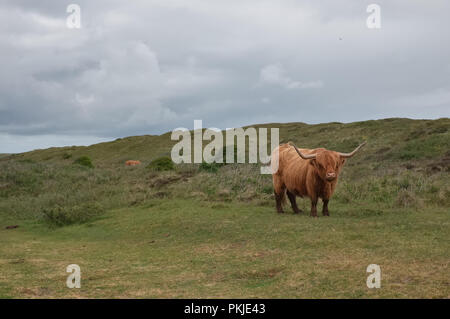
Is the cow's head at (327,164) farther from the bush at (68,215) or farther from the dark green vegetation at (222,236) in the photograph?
the bush at (68,215)

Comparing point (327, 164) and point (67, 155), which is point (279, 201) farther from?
point (67, 155)

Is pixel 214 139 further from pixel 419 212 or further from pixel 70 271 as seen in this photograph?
pixel 70 271

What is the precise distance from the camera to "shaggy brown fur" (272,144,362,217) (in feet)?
38.3

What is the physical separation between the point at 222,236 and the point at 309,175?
2933 mm

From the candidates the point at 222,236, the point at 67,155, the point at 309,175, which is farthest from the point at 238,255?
the point at 67,155

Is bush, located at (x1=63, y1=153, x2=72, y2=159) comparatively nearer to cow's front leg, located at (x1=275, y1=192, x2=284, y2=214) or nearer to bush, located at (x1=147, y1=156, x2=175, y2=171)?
bush, located at (x1=147, y1=156, x2=175, y2=171)

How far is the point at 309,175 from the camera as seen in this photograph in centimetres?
1233

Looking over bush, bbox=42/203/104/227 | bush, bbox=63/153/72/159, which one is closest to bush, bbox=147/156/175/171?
bush, bbox=42/203/104/227

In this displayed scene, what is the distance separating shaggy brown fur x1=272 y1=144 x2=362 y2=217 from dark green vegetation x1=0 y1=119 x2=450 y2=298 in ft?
2.23

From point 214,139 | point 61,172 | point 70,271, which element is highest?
point 214,139

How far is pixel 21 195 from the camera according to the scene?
74.9 feet
